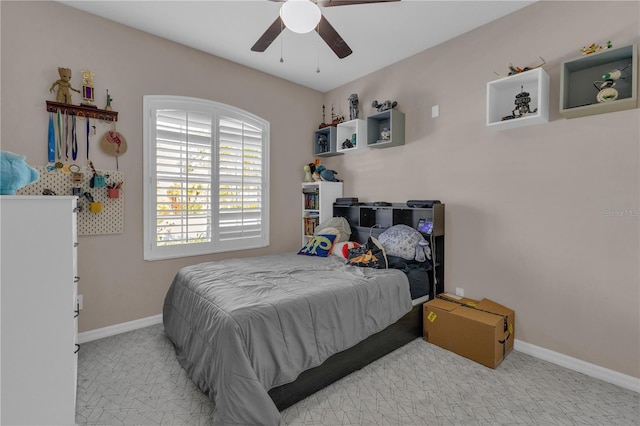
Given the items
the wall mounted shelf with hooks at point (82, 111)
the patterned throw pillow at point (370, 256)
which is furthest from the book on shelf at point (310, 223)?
the wall mounted shelf with hooks at point (82, 111)

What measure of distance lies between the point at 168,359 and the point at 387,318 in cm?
179

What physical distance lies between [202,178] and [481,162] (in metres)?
2.88

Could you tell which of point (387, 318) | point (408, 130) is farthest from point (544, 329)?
point (408, 130)

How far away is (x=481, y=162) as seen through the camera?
284cm

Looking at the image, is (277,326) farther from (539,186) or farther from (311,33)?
(311,33)

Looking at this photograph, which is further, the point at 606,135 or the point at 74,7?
the point at 74,7

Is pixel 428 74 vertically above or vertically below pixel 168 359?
above

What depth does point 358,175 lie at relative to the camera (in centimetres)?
409

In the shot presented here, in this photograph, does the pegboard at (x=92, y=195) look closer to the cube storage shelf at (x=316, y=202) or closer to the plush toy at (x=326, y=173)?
the cube storage shelf at (x=316, y=202)

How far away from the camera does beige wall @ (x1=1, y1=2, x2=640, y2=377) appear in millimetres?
2174

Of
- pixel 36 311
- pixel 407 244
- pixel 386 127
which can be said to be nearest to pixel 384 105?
pixel 386 127

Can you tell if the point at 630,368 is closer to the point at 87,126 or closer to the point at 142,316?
the point at 142,316

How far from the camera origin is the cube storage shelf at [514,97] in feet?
7.71

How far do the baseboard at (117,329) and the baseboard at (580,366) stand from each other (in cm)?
345
